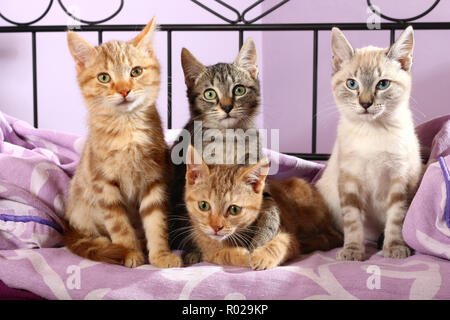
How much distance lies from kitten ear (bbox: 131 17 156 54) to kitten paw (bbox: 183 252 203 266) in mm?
558

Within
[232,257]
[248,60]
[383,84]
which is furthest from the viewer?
[248,60]

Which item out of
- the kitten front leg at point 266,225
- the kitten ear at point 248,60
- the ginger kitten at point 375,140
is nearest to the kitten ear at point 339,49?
the ginger kitten at point 375,140

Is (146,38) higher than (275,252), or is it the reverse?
(146,38)

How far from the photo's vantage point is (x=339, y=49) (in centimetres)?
141

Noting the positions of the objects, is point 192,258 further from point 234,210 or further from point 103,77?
point 103,77

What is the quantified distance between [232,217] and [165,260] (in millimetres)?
197

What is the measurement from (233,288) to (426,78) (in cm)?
167

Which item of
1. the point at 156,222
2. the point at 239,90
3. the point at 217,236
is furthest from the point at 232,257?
the point at 239,90

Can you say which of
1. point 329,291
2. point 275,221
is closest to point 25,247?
point 275,221

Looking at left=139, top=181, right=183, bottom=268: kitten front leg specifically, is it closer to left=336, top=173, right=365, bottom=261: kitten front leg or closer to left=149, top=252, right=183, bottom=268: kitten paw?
left=149, top=252, right=183, bottom=268: kitten paw

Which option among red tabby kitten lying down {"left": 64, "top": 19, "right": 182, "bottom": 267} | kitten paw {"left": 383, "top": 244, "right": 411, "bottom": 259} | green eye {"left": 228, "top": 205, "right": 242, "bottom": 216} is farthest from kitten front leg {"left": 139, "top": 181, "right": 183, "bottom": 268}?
kitten paw {"left": 383, "top": 244, "right": 411, "bottom": 259}

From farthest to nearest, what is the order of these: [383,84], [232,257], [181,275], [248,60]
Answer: [248,60]
[383,84]
[232,257]
[181,275]

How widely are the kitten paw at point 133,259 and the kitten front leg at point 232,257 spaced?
18cm
